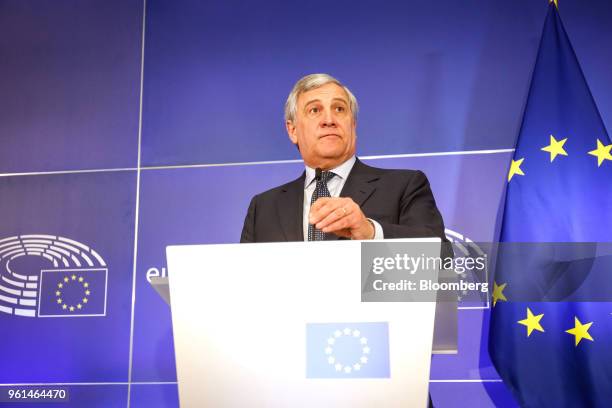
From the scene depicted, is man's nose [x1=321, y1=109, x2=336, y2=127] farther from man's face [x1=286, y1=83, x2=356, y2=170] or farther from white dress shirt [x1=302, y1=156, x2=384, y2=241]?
white dress shirt [x1=302, y1=156, x2=384, y2=241]

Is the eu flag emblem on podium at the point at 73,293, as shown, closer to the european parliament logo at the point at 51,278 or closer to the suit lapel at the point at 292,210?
the european parliament logo at the point at 51,278

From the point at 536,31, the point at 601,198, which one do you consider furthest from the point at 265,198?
the point at 536,31

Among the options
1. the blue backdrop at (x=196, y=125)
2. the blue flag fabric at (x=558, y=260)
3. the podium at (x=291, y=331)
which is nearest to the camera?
the podium at (x=291, y=331)

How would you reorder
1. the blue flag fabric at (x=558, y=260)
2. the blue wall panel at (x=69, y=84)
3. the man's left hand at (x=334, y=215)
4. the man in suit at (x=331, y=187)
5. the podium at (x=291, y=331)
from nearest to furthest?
the podium at (x=291, y=331), the man's left hand at (x=334, y=215), the man in suit at (x=331, y=187), the blue flag fabric at (x=558, y=260), the blue wall panel at (x=69, y=84)

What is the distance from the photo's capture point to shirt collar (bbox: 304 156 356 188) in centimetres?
220

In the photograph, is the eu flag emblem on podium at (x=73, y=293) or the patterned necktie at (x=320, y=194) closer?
the patterned necktie at (x=320, y=194)

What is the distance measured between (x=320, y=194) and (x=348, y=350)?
3.08ft

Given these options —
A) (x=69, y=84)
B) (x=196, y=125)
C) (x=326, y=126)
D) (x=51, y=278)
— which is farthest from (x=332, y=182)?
(x=69, y=84)

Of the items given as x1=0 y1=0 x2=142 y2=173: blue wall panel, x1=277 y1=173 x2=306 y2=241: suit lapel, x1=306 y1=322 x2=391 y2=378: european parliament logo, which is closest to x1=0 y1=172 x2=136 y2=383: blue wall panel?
x1=0 y1=0 x2=142 y2=173: blue wall panel

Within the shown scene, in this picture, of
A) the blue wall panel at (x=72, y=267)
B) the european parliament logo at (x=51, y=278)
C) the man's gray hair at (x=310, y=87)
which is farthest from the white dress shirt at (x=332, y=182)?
the european parliament logo at (x=51, y=278)

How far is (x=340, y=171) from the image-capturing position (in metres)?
2.22

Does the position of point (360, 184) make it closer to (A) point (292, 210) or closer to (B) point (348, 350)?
(A) point (292, 210)

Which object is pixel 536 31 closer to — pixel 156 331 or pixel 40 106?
pixel 156 331

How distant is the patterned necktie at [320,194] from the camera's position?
1.92 meters
